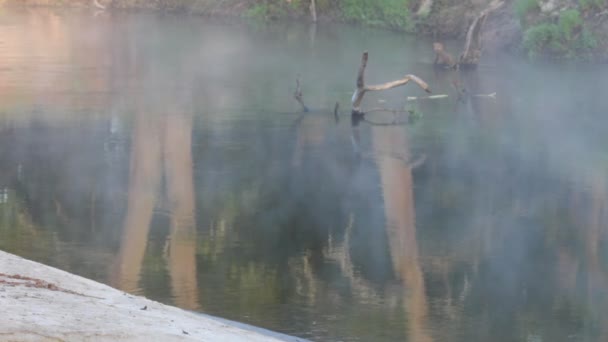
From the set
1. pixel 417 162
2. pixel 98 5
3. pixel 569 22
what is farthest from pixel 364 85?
pixel 98 5

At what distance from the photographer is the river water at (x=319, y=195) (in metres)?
13.5

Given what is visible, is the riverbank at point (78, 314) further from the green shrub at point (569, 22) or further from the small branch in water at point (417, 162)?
the green shrub at point (569, 22)

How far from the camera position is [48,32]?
47.0 meters

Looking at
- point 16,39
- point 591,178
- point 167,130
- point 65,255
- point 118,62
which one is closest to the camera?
point 65,255

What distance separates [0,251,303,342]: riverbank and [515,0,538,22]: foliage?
3431cm

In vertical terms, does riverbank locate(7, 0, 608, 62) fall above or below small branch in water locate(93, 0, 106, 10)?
below

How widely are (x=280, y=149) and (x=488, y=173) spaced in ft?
12.5

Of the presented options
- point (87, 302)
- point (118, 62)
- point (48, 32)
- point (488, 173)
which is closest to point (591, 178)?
point (488, 173)

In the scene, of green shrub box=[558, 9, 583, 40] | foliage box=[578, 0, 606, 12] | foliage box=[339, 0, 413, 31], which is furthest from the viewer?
foliage box=[339, 0, 413, 31]

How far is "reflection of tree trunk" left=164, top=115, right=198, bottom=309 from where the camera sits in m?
13.5

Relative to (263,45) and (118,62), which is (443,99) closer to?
(118,62)

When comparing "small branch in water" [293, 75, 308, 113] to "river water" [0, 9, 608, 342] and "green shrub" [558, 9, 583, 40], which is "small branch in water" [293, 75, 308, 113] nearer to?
"river water" [0, 9, 608, 342]

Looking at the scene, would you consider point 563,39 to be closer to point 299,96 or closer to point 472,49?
point 472,49

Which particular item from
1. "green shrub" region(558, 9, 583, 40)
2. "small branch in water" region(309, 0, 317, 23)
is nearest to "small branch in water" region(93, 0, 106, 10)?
"small branch in water" region(309, 0, 317, 23)
